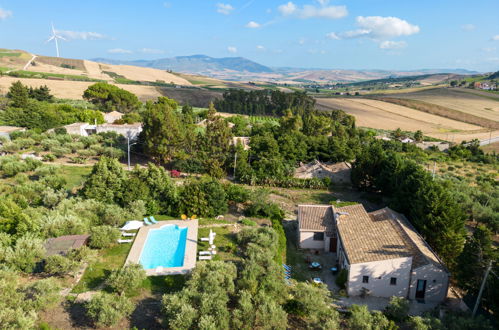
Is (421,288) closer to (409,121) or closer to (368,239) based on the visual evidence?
(368,239)

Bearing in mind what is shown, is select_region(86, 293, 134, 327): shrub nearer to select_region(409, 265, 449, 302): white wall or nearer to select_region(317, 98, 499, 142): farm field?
select_region(409, 265, 449, 302): white wall

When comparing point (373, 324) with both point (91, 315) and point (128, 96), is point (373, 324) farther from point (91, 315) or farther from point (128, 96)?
point (128, 96)

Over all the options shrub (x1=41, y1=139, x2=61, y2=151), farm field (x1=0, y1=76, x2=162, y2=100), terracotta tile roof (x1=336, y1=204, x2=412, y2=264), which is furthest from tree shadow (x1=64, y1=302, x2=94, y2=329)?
farm field (x1=0, y1=76, x2=162, y2=100)

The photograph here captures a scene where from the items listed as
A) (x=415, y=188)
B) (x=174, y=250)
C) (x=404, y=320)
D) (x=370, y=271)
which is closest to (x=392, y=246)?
(x=370, y=271)

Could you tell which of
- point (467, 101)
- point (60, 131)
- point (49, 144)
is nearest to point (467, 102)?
point (467, 101)

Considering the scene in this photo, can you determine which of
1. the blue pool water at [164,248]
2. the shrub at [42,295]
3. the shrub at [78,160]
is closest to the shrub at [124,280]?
the shrub at [42,295]
